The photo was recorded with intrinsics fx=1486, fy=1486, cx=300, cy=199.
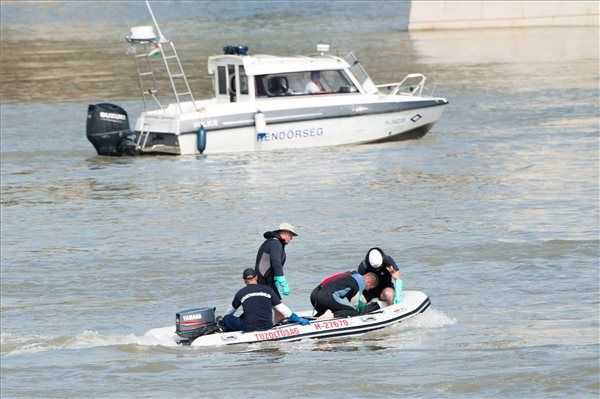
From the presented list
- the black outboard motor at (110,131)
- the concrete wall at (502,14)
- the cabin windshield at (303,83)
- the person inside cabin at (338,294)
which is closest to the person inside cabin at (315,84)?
the cabin windshield at (303,83)

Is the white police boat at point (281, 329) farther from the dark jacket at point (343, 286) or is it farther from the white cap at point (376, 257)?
the white cap at point (376, 257)

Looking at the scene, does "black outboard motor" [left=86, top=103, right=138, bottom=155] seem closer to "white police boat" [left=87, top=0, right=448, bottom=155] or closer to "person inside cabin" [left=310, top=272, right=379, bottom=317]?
"white police boat" [left=87, top=0, right=448, bottom=155]

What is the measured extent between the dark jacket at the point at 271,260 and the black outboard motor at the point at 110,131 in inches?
573

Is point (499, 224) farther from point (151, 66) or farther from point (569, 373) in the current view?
point (151, 66)

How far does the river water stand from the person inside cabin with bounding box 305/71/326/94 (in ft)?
4.38

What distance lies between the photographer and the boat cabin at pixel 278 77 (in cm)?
3197

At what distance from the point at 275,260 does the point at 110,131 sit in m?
15.3

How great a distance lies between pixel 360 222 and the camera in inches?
992

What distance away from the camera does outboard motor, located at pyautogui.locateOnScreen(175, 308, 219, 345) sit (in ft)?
56.7

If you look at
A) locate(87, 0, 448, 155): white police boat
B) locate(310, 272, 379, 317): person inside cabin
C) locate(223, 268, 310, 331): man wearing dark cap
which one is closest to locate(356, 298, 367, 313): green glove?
locate(310, 272, 379, 317): person inside cabin

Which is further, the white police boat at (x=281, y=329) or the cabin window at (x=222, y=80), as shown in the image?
the cabin window at (x=222, y=80)

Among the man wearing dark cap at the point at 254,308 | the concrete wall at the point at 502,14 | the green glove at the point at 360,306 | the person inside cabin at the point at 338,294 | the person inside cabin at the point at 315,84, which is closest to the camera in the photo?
the man wearing dark cap at the point at 254,308

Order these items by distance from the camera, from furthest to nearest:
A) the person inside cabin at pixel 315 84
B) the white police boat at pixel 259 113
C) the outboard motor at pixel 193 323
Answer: the person inside cabin at pixel 315 84 → the white police boat at pixel 259 113 → the outboard motor at pixel 193 323

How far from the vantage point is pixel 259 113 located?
31.5 m
